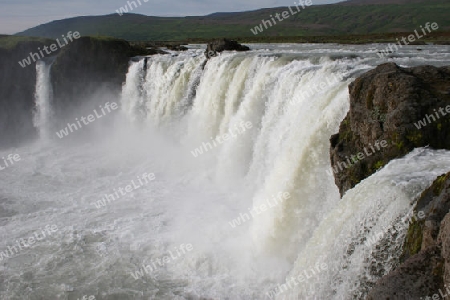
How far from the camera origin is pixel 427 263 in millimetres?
5328

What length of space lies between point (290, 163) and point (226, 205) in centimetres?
490

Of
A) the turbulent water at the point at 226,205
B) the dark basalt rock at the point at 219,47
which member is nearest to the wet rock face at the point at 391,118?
the turbulent water at the point at 226,205

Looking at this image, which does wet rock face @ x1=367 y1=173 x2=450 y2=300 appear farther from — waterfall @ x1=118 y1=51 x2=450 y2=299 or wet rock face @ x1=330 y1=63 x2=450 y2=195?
wet rock face @ x1=330 y1=63 x2=450 y2=195

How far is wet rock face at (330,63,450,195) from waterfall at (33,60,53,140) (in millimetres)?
25772

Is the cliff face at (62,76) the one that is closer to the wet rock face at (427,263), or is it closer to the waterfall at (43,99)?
the waterfall at (43,99)

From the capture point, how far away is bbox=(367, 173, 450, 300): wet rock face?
16.7 ft

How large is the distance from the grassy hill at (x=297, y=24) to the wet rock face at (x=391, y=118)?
87182mm

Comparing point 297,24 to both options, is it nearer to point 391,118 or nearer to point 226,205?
point 226,205

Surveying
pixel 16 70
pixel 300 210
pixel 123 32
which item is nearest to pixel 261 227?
pixel 300 210

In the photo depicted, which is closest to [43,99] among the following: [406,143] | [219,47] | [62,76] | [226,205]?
[62,76]

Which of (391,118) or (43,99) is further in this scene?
(43,99)

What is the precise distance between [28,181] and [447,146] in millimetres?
19589

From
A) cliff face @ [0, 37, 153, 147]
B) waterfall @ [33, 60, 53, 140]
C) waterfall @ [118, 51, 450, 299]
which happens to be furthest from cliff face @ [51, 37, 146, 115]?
waterfall @ [118, 51, 450, 299]

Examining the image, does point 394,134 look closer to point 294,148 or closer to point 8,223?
point 294,148
